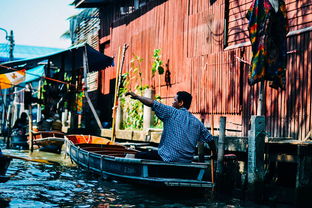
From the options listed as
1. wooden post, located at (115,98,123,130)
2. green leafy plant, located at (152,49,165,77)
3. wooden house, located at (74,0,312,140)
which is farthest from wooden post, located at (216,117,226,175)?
wooden post, located at (115,98,123,130)

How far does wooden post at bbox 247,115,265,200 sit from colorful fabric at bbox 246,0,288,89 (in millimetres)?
1035

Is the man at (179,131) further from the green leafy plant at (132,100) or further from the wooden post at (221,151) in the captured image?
the green leafy plant at (132,100)

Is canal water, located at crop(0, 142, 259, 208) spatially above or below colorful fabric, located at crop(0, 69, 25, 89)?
below

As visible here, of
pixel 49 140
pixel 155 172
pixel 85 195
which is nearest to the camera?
pixel 155 172

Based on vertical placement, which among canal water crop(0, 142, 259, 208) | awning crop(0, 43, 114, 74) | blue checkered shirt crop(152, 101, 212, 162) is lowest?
canal water crop(0, 142, 259, 208)

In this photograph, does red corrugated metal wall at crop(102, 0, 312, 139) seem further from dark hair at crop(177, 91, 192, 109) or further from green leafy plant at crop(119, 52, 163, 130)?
dark hair at crop(177, 91, 192, 109)

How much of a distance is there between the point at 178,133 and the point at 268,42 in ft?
8.32

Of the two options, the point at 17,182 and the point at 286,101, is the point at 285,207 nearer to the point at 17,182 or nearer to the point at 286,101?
the point at 286,101

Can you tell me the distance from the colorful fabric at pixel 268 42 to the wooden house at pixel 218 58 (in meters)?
1.17

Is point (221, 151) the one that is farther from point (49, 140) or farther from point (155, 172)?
point (49, 140)

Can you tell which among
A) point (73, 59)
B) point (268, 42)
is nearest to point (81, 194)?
point (268, 42)

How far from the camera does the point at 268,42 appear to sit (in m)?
8.13

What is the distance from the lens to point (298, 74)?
9.33m

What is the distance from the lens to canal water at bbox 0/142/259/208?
23.2ft
